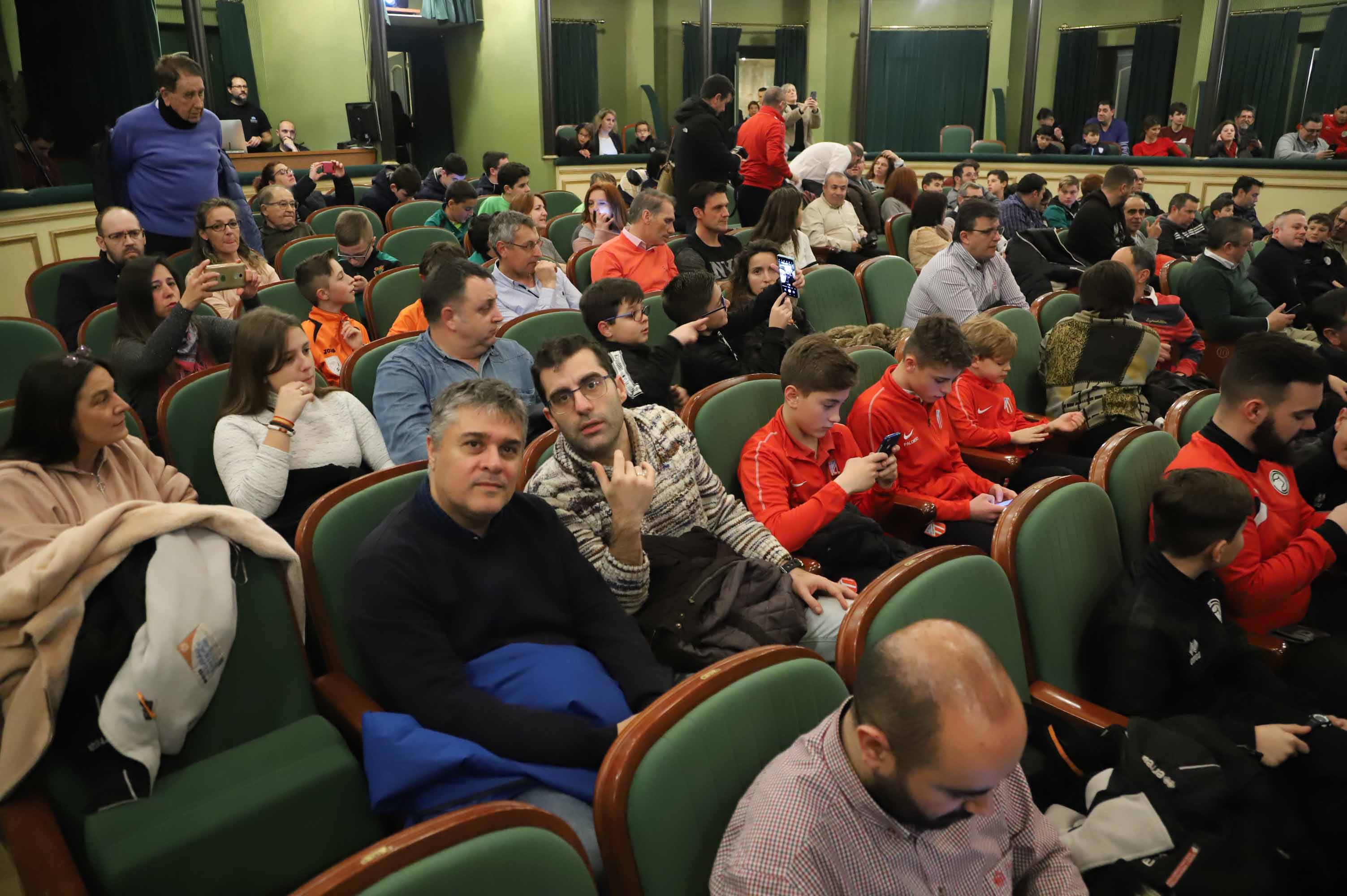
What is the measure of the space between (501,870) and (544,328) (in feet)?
7.68

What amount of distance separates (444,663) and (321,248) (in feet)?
12.3

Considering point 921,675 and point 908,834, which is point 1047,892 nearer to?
point 908,834

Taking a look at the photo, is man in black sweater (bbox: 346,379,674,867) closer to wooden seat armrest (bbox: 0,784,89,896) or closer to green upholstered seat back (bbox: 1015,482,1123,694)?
wooden seat armrest (bbox: 0,784,89,896)

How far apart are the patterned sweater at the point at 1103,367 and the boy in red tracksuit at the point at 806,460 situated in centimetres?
127

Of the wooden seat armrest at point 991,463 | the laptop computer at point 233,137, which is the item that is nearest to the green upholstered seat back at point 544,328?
the wooden seat armrest at point 991,463

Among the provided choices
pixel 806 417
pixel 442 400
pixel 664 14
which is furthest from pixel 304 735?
pixel 664 14

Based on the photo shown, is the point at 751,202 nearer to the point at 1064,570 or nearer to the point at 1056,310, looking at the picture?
the point at 1056,310

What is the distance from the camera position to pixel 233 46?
9.26 metres

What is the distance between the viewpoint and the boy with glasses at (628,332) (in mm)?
2857

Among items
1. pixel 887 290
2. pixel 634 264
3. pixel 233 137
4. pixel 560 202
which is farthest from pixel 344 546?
pixel 233 137

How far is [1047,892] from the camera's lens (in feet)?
4.05

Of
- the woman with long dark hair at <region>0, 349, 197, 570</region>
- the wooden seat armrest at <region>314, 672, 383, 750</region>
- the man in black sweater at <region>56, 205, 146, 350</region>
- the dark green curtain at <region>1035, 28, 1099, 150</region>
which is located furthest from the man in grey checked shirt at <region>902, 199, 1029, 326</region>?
the dark green curtain at <region>1035, 28, 1099, 150</region>

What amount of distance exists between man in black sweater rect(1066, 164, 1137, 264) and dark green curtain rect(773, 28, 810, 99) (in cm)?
713

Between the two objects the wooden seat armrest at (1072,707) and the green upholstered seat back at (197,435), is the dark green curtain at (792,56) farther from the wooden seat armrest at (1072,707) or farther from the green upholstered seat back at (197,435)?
the wooden seat armrest at (1072,707)
